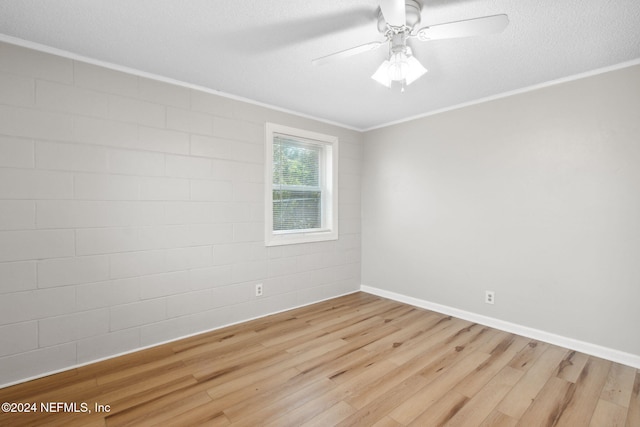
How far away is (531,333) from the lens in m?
2.92

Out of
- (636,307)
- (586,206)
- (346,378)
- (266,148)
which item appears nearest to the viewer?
(346,378)

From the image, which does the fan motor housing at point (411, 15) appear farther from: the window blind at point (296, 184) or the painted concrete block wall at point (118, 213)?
the window blind at point (296, 184)

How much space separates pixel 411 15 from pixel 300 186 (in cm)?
239

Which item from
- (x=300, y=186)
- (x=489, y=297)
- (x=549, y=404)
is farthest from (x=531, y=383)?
(x=300, y=186)

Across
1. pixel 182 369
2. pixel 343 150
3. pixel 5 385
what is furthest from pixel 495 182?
pixel 5 385

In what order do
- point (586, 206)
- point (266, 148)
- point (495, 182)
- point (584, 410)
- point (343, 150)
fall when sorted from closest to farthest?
1. point (584, 410)
2. point (586, 206)
3. point (495, 182)
4. point (266, 148)
5. point (343, 150)

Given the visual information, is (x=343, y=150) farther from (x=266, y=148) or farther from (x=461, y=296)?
(x=461, y=296)

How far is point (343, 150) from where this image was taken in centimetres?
425

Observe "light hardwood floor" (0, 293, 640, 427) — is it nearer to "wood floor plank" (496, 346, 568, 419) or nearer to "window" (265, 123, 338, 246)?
"wood floor plank" (496, 346, 568, 419)

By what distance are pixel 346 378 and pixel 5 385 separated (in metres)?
2.29

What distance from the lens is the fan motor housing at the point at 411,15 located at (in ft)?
5.67

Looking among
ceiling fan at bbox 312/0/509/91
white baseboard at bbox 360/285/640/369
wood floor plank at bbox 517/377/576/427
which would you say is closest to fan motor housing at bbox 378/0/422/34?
ceiling fan at bbox 312/0/509/91

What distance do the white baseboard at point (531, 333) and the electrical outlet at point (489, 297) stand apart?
6.6 inches

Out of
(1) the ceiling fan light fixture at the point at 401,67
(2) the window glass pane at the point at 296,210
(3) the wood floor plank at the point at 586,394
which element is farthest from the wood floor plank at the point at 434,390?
(2) the window glass pane at the point at 296,210
